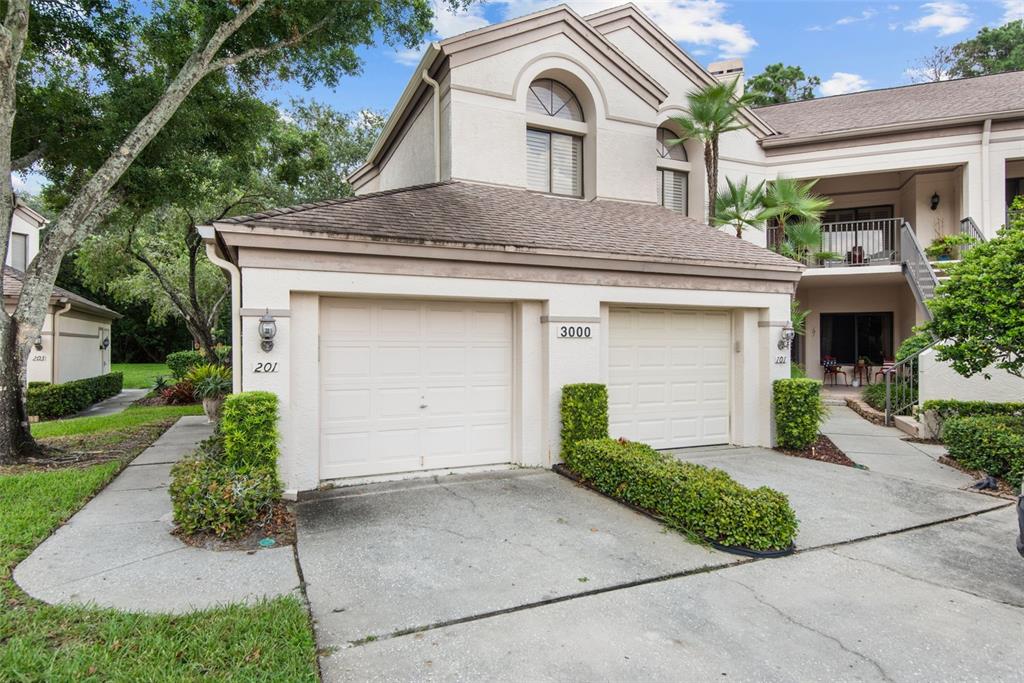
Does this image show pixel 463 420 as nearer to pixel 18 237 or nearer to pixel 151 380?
pixel 18 237

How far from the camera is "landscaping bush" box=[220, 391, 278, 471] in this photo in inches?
223

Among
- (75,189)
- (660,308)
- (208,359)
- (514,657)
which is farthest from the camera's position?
(208,359)

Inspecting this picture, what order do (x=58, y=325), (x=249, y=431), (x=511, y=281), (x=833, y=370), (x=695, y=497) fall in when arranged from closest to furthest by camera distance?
(x=695, y=497), (x=249, y=431), (x=511, y=281), (x=58, y=325), (x=833, y=370)

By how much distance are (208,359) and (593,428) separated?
45.7 ft

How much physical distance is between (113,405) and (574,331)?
→ 15.5m

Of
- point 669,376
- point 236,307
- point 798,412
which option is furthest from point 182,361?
point 798,412

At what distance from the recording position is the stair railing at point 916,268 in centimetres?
1276

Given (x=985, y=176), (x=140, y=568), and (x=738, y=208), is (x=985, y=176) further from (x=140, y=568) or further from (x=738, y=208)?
(x=140, y=568)

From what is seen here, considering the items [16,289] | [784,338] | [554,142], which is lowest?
[784,338]

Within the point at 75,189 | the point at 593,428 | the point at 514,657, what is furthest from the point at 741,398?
the point at 75,189

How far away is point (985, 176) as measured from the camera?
564 inches

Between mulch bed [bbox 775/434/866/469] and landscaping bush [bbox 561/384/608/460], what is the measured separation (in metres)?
3.46

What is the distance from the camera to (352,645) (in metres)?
3.31

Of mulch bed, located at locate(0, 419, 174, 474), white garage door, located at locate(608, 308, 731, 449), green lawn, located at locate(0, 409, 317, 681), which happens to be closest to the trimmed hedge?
mulch bed, located at locate(0, 419, 174, 474)
